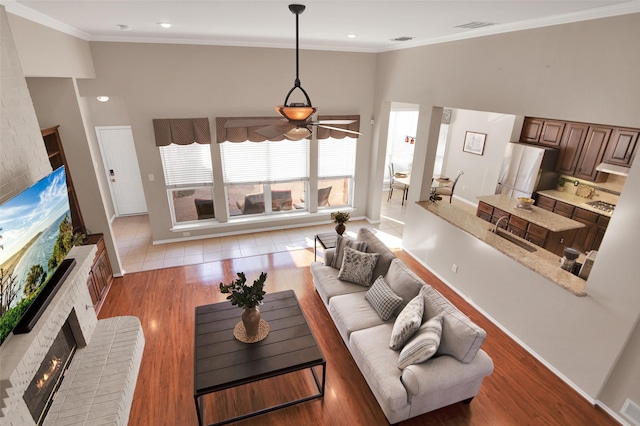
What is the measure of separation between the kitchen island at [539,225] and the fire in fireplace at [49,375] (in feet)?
20.8

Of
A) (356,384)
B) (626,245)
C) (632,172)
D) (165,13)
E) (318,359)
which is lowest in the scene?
(356,384)

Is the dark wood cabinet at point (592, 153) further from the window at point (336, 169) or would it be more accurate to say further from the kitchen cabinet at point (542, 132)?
the window at point (336, 169)

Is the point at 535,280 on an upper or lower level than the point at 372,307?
upper

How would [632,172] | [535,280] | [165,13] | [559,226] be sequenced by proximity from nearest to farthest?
[632,172] < [165,13] < [535,280] < [559,226]

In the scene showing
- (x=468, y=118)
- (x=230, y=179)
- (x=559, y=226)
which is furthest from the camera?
(x=468, y=118)

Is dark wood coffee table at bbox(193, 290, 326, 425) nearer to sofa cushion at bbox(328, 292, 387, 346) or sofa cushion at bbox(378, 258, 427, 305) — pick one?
sofa cushion at bbox(328, 292, 387, 346)

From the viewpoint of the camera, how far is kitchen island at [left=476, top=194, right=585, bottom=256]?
5.17 m

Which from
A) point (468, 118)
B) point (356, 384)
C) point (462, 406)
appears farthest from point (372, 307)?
point (468, 118)

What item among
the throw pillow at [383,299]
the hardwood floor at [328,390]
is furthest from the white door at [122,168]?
the throw pillow at [383,299]

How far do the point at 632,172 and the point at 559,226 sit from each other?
278 cm

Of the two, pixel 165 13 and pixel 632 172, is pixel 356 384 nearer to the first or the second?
pixel 632 172

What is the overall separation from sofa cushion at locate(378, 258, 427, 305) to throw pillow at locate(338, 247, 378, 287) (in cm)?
25

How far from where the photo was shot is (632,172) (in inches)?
106

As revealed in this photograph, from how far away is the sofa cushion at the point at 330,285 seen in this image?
405 cm
